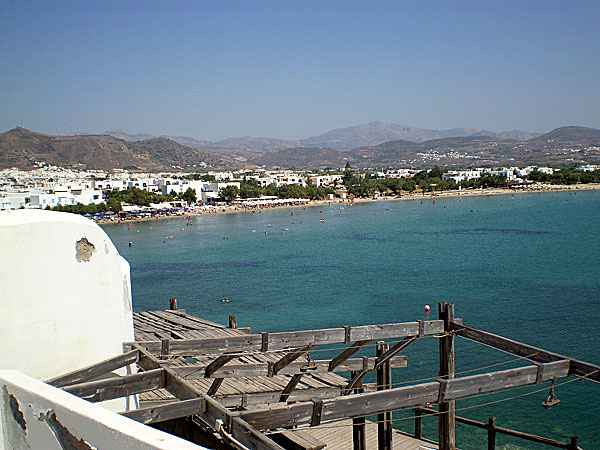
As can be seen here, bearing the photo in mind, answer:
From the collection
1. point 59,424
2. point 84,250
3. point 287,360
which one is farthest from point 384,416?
point 59,424

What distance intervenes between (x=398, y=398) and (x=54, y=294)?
348 cm

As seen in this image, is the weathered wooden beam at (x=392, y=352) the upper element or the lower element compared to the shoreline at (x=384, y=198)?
upper

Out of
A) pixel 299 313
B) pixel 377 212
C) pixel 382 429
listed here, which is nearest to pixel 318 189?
pixel 377 212

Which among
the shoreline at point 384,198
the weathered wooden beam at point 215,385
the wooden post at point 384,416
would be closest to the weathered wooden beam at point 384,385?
the wooden post at point 384,416

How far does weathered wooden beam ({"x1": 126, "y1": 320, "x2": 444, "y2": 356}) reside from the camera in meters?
7.50

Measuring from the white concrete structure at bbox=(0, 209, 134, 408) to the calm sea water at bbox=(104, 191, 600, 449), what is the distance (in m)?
5.22

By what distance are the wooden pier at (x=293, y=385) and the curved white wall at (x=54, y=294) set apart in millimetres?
326

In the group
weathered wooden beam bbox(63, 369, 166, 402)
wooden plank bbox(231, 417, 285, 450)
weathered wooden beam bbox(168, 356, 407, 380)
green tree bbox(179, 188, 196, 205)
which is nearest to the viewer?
wooden plank bbox(231, 417, 285, 450)

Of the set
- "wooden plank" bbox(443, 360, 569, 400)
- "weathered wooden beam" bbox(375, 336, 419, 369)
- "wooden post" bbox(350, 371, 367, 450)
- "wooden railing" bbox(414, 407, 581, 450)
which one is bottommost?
"wooden railing" bbox(414, 407, 581, 450)

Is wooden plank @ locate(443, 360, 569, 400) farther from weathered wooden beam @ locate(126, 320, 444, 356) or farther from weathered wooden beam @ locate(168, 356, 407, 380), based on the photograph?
weathered wooden beam @ locate(168, 356, 407, 380)

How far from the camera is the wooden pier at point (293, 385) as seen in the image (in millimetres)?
5344

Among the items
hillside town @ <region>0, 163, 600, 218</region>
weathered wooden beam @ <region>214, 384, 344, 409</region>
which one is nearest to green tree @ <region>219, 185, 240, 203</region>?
hillside town @ <region>0, 163, 600, 218</region>

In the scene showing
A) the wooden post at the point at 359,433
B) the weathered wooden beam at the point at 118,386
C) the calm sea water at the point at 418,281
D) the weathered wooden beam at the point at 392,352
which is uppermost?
the weathered wooden beam at the point at 118,386

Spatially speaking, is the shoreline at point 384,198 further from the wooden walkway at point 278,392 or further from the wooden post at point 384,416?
the wooden post at point 384,416
